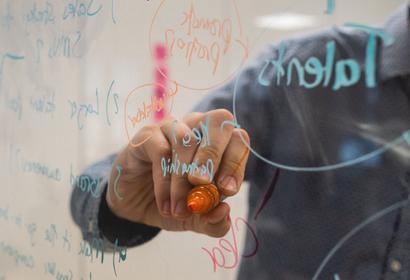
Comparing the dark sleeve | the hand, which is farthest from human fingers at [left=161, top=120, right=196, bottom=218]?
the dark sleeve

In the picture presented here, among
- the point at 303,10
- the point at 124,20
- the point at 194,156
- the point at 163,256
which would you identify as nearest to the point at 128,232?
the point at 163,256

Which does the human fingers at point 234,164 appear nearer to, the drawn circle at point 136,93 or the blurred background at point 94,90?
the blurred background at point 94,90

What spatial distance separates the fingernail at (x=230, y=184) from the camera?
1.76ft

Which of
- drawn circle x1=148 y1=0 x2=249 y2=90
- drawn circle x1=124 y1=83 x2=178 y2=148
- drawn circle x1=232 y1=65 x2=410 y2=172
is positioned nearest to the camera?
drawn circle x1=232 y1=65 x2=410 y2=172

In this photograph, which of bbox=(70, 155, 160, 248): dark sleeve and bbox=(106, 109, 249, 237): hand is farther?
bbox=(70, 155, 160, 248): dark sleeve

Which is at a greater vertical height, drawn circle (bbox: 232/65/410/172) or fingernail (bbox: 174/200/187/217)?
drawn circle (bbox: 232/65/410/172)

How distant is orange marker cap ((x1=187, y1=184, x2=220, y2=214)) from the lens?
0.54 meters

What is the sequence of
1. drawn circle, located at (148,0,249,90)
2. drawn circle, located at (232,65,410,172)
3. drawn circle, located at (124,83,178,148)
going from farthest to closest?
drawn circle, located at (124,83,178,148) → drawn circle, located at (148,0,249,90) → drawn circle, located at (232,65,410,172)

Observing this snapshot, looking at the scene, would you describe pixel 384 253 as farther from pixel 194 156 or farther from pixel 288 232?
pixel 194 156

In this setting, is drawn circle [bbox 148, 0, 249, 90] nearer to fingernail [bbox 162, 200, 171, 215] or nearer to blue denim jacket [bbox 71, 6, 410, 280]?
blue denim jacket [bbox 71, 6, 410, 280]

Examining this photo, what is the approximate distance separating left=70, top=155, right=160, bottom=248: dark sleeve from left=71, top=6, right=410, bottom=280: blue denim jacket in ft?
0.79

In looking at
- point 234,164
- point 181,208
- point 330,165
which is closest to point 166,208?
point 181,208

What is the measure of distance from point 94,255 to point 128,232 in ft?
0.35

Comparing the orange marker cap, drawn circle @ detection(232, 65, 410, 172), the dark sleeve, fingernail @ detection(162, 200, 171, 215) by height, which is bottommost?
the dark sleeve
